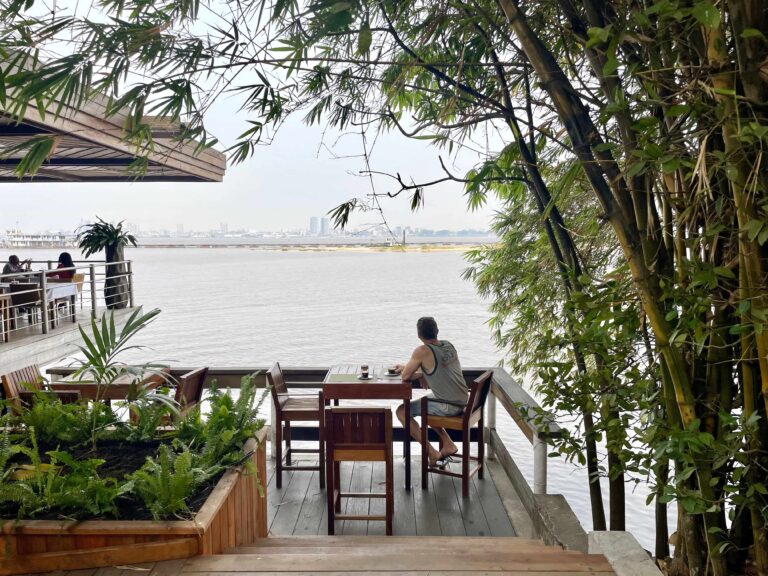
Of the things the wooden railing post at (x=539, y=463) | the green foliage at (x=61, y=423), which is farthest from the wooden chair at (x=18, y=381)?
the wooden railing post at (x=539, y=463)

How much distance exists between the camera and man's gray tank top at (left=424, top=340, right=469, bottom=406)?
4176 millimetres

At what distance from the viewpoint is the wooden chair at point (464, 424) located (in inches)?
156

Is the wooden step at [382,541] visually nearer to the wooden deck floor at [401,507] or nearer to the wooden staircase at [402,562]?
the wooden deck floor at [401,507]

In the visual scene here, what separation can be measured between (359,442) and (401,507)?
63cm

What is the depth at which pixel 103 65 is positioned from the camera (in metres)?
2.48

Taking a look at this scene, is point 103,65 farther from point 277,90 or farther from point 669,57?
point 669,57

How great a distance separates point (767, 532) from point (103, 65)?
2706 mm

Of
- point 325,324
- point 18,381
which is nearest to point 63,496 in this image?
point 18,381

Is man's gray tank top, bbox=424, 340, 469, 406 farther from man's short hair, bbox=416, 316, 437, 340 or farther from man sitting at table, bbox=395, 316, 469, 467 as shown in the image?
man's short hair, bbox=416, 316, 437, 340

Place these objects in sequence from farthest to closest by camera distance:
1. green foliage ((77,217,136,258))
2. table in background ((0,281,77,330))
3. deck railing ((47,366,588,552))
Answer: green foliage ((77,217,136,258)) < table in background ((0,281,77,330)) < deck railing ((47,366,588,552))

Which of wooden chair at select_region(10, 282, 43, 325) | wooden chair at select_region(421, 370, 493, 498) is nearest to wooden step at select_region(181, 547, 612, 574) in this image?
wooden chair at select_region(421, 370, 493, 498)

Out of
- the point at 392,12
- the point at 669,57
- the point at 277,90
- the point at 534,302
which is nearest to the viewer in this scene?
the point at 669,57

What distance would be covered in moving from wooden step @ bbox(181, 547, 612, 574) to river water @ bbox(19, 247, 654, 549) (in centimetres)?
352

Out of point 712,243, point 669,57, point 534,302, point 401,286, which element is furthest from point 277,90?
point 401,286
